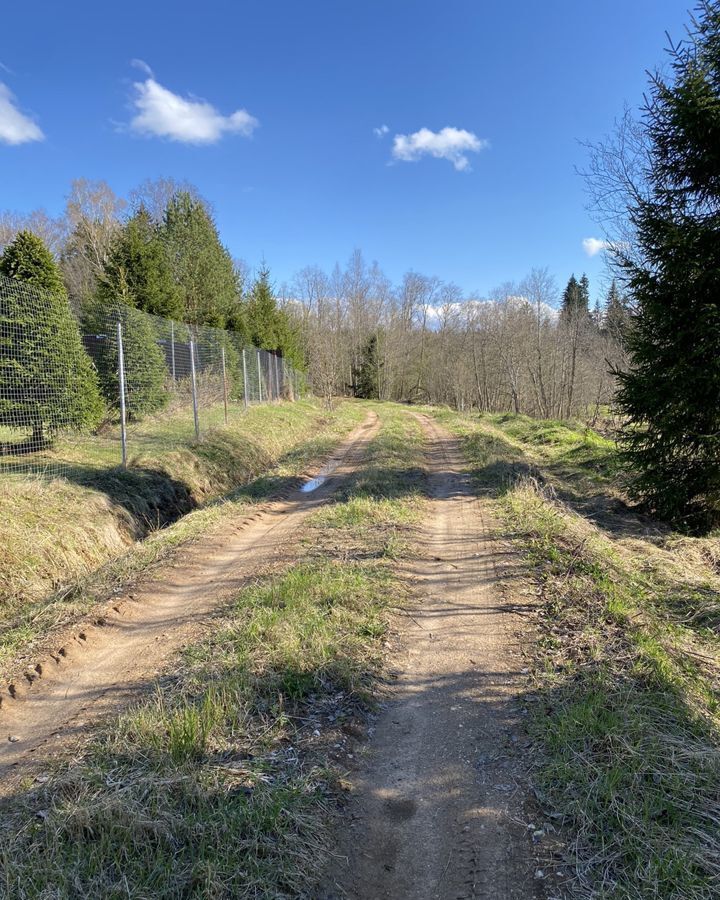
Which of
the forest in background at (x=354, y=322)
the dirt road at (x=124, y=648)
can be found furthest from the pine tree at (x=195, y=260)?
the dirt road at (x=124, y=648)

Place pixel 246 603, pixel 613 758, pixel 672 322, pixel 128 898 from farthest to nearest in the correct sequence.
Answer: pixel 672 322 → pixel 246 603 → pixel 613 758 → pixel 128 898

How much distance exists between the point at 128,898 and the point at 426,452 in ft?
40.8

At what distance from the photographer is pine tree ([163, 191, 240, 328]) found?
76.5 ft

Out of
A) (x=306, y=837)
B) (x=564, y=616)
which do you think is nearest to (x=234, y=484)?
(x=564, y=616)

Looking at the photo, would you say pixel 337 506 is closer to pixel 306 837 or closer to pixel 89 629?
pixel 89 629

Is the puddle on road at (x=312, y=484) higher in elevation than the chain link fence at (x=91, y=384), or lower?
lower

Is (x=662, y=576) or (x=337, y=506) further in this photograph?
(x=337, y=506)

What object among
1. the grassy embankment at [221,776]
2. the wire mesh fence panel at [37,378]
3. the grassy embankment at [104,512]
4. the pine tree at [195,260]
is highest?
the pine tree at [195,260]

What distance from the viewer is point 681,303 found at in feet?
24.4

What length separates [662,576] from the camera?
533 centimetres

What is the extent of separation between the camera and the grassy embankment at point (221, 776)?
1.96 metres

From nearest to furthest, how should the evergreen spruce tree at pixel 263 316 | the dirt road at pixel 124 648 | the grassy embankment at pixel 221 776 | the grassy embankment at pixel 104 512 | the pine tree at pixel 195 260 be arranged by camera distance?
the grassy embankment at pixel 221 776, the dirt road at pixel 124 648, the grassy embankment at pixel 104 512, the pine tree at pixel 195 260, the evergreen spruce tree at pixel 263 316

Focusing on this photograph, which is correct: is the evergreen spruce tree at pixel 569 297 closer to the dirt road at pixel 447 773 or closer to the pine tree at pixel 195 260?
the pine tree at pixel 195 260

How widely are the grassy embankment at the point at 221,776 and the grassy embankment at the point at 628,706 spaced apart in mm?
1153
